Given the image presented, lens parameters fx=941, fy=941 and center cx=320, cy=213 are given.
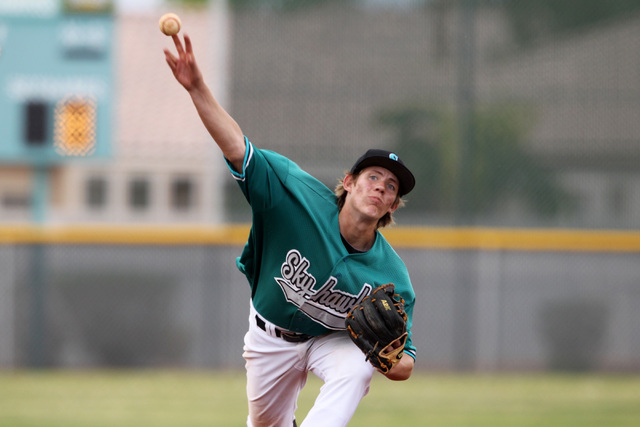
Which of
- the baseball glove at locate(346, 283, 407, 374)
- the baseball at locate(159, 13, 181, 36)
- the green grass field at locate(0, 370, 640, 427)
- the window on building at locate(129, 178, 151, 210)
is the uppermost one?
the baseball at locate(159, 13, 181, 36)

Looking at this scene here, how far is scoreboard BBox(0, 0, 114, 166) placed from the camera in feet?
30.0

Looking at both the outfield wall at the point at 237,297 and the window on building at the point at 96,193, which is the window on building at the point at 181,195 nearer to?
the window on building at the point at 96,193

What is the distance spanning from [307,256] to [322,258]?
6 cm

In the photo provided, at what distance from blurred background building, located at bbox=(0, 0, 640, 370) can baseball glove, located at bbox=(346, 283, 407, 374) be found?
5.67m

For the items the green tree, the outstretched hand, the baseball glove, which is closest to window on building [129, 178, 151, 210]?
the green tree

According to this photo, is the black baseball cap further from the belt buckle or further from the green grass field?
the green grass field

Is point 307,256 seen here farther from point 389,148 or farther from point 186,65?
point 389,148

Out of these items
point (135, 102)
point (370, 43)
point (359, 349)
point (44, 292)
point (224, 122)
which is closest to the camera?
point (224, 122)

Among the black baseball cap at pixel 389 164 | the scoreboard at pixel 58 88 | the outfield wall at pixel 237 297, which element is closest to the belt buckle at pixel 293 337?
the black baseball cap at pixel 389 164

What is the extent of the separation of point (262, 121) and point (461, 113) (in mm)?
2049

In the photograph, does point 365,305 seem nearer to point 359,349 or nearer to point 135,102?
point 359,349

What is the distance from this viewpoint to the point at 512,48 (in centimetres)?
980

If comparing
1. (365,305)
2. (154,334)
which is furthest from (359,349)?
(154,334)

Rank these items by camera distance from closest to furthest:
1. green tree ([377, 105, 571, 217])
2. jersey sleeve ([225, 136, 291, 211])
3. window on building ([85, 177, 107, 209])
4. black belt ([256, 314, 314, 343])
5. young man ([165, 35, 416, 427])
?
1. jersey sleeve ([225, 136, 291, 211])
2. young man ([165, 35, 416, 427])
3. black belt ([256, 314, 314, 343])
4. green tree ([377, 105, 571, 217])
5. window on building ([85, 177, 107, 209])
